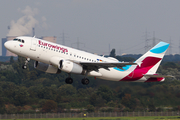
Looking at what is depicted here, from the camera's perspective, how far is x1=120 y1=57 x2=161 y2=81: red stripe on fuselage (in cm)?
4300

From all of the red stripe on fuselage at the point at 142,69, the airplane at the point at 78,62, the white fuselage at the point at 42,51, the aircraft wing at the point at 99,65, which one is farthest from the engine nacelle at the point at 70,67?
the red stripe on fuselage at the point at 142,69

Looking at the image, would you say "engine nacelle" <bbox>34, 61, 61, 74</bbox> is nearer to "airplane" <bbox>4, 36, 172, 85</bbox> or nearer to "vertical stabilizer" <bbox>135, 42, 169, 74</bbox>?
"airplane" <bbox>4, 36, 172, 85</bbox>

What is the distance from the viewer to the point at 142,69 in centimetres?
4372

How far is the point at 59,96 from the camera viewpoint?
8775 cm

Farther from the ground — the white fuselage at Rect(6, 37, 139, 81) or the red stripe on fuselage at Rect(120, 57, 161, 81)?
the white fuselage at Rect(6, 37, 139, 81)

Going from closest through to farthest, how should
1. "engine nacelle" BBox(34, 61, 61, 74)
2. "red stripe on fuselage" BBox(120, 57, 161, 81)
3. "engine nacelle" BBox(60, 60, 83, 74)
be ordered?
1. "engine nacelle" BBox(60, 60, 83, 74)
2. "engine nacelle" BBox(34, 61, 61, 74)
3. "red stripe on fuselage" BBox(120, 57, 161, 81)

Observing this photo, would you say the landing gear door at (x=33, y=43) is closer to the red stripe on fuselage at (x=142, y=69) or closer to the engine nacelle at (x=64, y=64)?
the engine nacelle at (x=64, y=64)

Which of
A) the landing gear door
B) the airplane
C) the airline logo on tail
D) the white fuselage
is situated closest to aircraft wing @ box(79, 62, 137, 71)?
the airplane

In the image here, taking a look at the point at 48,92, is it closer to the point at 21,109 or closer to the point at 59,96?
the point at 59,96

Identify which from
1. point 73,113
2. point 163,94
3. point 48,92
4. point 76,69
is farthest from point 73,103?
point 76,69

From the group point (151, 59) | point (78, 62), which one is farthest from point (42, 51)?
point (151, 59)

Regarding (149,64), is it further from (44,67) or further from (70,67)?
(44,67)

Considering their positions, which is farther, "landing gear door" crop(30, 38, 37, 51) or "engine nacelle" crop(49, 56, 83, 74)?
"engine nacelle" crop(49, 56, 83, 74)

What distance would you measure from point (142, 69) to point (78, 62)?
1017 cm
